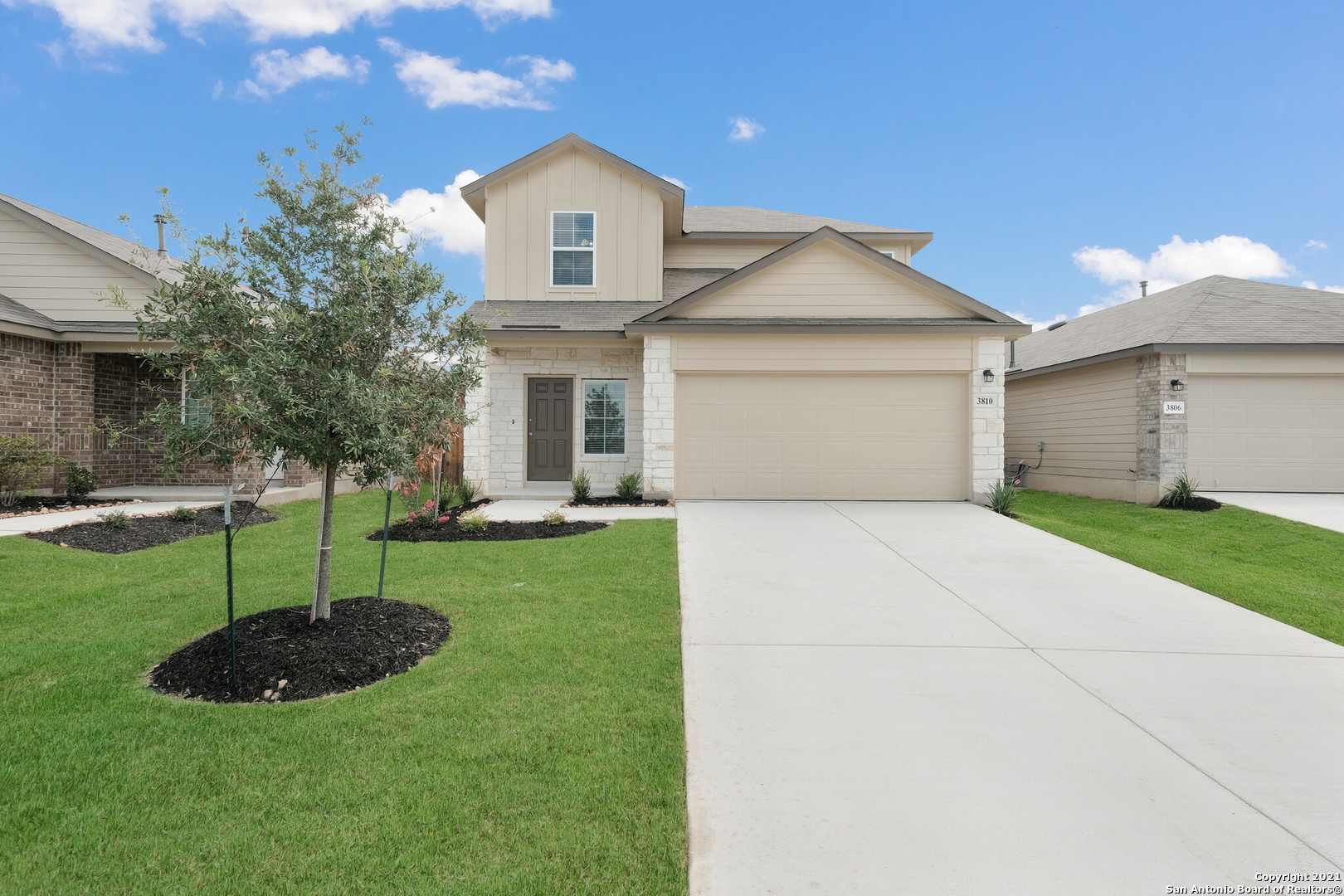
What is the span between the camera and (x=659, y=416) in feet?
37.1

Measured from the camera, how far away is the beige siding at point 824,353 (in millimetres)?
11180

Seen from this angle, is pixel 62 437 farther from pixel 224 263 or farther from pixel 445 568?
pixel 224 263

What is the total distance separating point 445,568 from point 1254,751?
20.6 ft

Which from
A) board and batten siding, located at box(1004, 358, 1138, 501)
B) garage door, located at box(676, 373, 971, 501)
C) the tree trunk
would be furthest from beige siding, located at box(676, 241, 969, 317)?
the tree trunk

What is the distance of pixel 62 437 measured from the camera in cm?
1119

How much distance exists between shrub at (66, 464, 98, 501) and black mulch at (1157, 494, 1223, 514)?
1939 cm

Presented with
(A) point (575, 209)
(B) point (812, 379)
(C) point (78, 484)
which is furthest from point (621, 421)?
(C) point (78, 484)

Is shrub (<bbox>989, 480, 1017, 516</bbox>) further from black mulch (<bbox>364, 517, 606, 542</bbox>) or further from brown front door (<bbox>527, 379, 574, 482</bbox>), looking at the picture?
brown front door (<bbox>527, 379, 574, 482</bbox>)

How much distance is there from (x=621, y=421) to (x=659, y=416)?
1.61 meters

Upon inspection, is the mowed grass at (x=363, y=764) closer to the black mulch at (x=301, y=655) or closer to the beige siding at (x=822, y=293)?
the black mulch at (x=301, y=655)

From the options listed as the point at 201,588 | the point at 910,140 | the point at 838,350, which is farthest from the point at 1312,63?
the point at 201,588

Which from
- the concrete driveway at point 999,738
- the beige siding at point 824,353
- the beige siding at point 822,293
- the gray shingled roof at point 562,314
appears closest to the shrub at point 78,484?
the gray shingled roof at point 562,314

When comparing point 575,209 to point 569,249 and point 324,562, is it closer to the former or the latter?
point 569,249

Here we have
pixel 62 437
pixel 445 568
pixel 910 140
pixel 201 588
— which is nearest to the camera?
pixel 201 588
